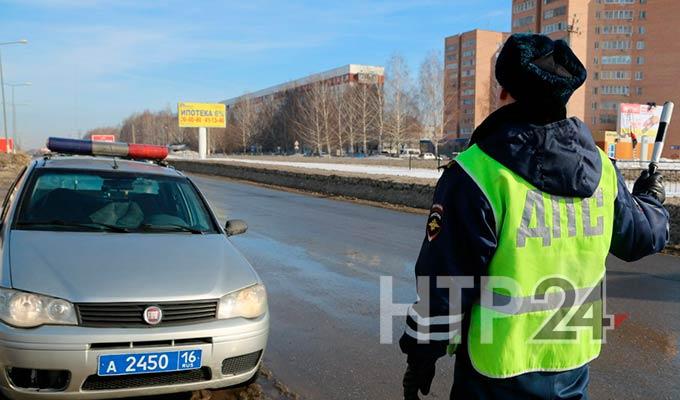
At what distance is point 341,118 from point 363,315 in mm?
81314

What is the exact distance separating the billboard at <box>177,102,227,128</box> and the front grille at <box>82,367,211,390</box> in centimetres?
5982

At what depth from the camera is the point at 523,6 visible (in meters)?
96.6

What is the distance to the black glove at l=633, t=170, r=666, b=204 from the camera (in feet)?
7.20

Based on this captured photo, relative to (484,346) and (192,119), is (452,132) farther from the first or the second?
(484,346)

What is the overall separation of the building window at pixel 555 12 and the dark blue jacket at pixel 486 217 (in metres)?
98.0

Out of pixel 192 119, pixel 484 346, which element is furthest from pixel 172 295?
pixel 192 119

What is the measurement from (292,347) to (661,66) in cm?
9829

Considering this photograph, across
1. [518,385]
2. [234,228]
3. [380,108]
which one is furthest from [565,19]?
[518,385]

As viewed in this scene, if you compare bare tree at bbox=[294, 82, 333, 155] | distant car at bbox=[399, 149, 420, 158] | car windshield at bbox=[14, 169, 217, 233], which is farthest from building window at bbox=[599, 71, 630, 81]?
car windshield at bbox=[14, 169, 217, 233]

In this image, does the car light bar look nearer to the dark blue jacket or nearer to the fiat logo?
the fiat logo

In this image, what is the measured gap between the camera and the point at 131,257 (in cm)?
366

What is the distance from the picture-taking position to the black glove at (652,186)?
2195 mm

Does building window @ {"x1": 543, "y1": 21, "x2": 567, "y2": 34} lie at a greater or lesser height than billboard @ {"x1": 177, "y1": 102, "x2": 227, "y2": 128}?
greater

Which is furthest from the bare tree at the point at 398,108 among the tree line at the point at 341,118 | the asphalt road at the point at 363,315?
the asphalt road at the point at 363,315
